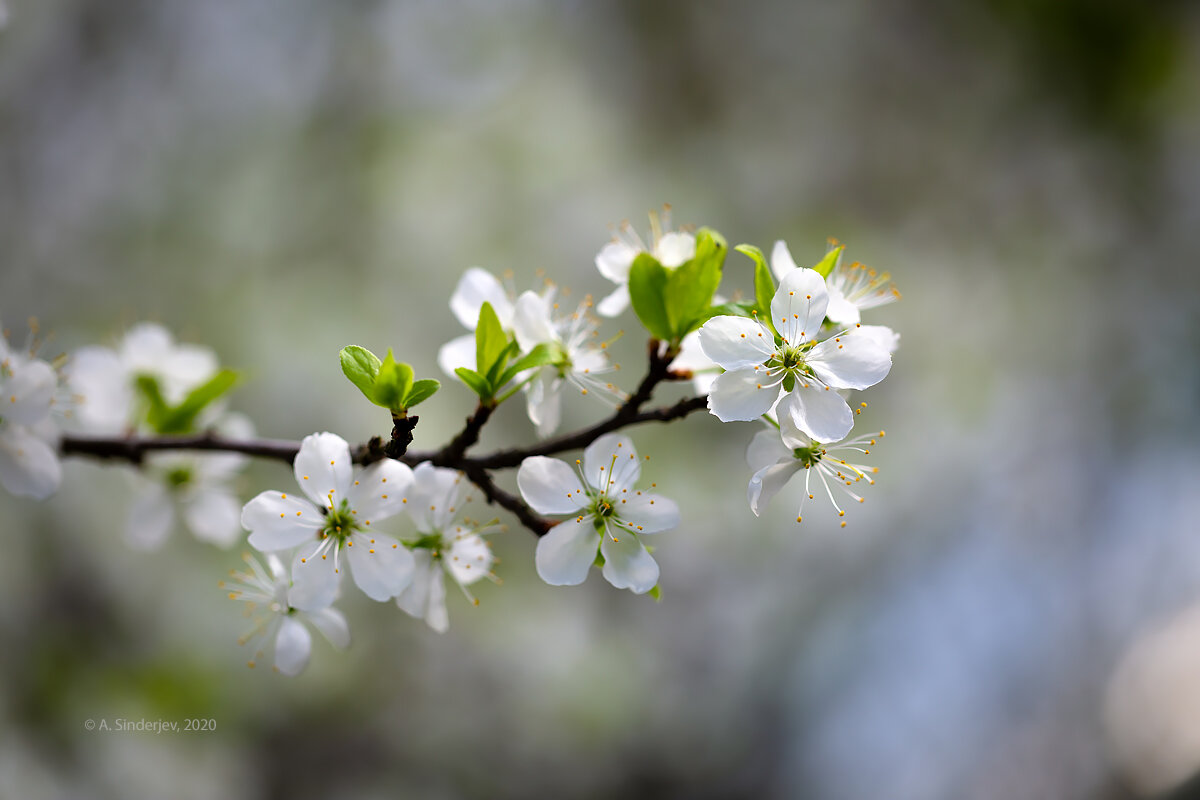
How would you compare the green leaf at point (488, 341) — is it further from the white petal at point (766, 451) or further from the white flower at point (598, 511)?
the white petal at point (766, 451)

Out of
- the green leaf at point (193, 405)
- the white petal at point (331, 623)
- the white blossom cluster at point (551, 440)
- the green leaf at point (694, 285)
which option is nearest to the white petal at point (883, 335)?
the white blossom cluster at point (551, 440)

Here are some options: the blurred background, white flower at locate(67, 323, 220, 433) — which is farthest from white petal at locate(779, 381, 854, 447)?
the blurred background

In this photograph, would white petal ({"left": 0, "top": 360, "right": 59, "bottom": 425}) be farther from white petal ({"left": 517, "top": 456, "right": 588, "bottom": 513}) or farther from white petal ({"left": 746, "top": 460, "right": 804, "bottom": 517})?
white petal ({"left": 746, "top": 460, "right": 804, "bottom": 517})

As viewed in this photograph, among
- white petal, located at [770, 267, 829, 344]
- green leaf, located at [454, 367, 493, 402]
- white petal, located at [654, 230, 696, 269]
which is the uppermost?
white petal, located at [654, 230, 696, 269]

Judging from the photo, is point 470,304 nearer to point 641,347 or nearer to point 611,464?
point 611,464

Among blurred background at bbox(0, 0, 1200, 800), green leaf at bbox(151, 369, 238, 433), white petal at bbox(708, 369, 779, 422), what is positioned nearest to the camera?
white petal at bbox(708, 369, 779, 422)

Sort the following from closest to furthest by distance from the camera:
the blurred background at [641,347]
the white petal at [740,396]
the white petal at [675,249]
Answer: the white petal at [740,396]
the white petal at [675,249]
the blurred background at [641,347]
